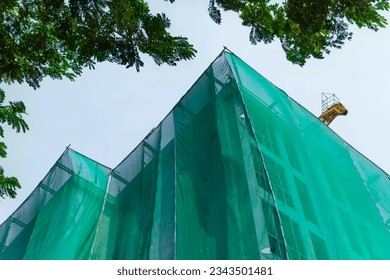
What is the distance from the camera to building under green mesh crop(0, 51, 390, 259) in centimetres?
432

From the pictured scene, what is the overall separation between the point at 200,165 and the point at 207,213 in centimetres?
67

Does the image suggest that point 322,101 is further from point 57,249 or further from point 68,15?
point 68,15

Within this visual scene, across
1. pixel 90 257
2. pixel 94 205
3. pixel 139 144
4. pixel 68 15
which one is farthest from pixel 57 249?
pixel 68 15

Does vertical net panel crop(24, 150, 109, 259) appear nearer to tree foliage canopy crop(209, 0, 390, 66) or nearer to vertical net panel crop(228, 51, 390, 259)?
vertical net panel crop(228, 51, 390, 259)

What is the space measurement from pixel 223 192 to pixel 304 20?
6.06ft

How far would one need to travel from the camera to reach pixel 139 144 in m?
6.71

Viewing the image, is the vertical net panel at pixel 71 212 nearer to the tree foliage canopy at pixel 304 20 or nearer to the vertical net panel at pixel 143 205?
the vertical net panel at pixel 143 205

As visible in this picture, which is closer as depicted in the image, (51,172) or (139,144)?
(139,144)

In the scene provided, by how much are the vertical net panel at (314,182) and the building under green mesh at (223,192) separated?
0.01 metres

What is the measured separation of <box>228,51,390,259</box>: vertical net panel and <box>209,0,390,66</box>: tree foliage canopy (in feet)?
4.98

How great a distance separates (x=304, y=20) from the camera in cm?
320

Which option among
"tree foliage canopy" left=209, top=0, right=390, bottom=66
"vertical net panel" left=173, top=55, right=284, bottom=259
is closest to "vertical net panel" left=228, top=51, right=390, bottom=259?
"vertical net panel" left=173, top=55, right=284, bottom=259
